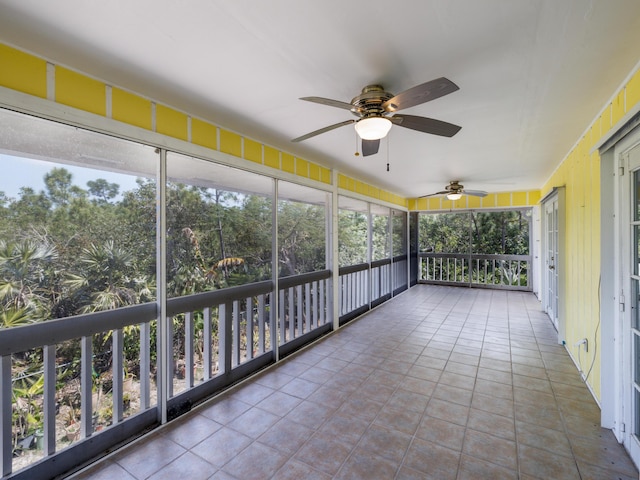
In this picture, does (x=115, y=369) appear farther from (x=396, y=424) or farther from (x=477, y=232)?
(x=477, y=232)

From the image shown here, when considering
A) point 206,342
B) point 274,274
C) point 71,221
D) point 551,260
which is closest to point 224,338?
point 206,342

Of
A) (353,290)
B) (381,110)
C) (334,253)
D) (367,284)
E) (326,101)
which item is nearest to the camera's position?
(326,101)

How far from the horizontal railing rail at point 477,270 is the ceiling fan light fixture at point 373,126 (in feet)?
22.5

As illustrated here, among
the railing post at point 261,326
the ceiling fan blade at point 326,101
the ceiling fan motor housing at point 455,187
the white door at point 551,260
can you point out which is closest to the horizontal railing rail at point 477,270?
the white door at point 551,260

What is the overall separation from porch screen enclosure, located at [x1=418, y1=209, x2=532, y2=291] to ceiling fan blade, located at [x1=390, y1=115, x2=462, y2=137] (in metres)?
6.23

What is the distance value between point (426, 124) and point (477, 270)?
265 inches

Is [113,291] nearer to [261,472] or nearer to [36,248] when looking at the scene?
[36,248]

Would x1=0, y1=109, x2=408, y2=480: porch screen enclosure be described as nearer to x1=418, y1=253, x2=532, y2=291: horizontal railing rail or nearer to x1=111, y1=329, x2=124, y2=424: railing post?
x1=111, y1=329, x2=124, y2=424: railing post

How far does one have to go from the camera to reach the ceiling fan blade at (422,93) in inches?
56.9

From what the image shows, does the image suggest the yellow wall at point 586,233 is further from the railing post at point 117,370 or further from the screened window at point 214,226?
the railing post at point 117,370

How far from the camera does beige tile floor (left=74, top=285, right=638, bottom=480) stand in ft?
5.81

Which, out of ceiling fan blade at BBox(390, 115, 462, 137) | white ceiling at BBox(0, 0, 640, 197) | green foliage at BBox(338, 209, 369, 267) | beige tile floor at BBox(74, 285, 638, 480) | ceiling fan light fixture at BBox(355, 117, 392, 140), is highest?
white ceiling at BBox(0, 0, 640, 197)

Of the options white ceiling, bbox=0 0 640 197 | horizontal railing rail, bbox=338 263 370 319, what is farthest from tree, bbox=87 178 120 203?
horizontal railing rail, bbox=338 263 370 319

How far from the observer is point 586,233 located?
2.60 m
